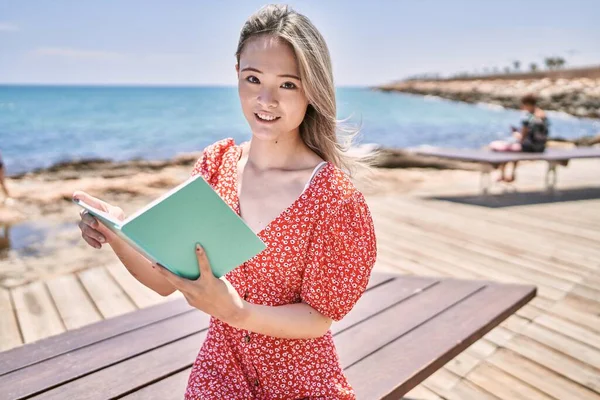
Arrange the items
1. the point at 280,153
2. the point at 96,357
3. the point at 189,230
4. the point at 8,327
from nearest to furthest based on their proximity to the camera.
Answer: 1. the point at 189,230
2. the point at 280,153
3. the point at 96,357
4. the point at 8,327

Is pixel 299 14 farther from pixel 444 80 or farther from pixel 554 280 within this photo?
pixel 444 80

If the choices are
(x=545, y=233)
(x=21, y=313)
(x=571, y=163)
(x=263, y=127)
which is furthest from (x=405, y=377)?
(x=571, y=163)

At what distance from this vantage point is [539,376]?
7.80 ft

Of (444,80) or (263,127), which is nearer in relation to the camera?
(263,127)

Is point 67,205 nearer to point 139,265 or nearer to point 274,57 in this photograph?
point 139,265

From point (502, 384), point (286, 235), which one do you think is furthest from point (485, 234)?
point (286, 235)

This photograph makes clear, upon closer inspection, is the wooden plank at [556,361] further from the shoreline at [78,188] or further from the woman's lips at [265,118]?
the woman's lips at [265,118]

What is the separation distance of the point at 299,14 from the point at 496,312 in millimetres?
1511

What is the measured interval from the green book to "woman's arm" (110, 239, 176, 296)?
1.18ft

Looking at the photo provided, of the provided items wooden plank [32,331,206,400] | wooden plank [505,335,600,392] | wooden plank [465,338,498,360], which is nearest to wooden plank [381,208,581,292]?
wooden plank [505,335,600,392]

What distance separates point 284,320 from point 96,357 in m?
0.87

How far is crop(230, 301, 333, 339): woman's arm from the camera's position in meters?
1.12

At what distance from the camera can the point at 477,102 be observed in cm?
5494

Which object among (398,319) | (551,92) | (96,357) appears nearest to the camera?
→ (96,357)
